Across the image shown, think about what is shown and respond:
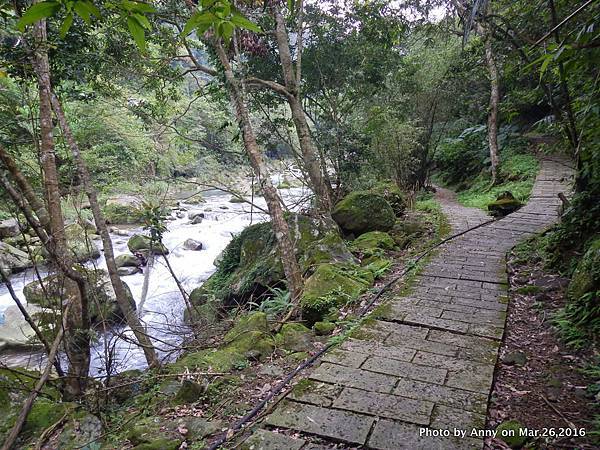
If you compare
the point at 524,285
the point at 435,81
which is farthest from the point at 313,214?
the point at 435,81

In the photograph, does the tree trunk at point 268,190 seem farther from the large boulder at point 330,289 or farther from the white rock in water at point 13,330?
the white rock in water at point 13,330

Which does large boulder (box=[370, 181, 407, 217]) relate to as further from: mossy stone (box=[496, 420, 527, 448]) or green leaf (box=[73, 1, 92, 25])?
green leaf (box=[73, 1, 92, 25])

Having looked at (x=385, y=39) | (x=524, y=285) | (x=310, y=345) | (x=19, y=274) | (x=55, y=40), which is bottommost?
(x=524, y=285)

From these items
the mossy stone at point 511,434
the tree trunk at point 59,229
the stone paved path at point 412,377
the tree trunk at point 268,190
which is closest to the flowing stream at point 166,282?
the tree trunk at point 59,229

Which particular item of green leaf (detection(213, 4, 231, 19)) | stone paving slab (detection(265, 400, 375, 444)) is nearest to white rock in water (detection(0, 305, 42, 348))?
stone paving slab (detection(265, 400, 375, 444))

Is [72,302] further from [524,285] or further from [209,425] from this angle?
[524,285]

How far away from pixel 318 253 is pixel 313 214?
193 centimetres

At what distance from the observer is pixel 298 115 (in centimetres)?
789

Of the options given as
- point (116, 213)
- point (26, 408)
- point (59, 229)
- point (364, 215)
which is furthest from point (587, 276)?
point (116, 213)

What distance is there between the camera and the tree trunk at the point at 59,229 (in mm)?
3896

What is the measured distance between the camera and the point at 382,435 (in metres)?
2.17

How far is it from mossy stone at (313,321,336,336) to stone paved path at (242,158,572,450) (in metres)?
0.43

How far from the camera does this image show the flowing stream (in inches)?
226

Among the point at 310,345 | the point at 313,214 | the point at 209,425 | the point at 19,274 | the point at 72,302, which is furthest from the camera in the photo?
the point at 19,274
